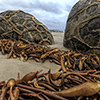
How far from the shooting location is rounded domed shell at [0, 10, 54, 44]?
431 cm

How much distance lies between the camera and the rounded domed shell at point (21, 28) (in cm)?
431

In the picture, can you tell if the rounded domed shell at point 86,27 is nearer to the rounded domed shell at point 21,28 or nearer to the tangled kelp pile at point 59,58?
the tangled kelp pile at point 59,58

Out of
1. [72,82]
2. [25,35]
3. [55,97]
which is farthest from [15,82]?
[25,35]

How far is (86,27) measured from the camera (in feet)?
10.1

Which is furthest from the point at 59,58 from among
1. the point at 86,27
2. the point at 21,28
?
the point at 21,28

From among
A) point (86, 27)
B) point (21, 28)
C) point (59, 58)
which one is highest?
point (21, 28)

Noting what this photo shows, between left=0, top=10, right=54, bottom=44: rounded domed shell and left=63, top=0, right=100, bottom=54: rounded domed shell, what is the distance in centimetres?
163

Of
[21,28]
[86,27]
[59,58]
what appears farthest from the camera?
[21,28]

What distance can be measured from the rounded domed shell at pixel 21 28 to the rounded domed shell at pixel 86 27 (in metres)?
1.63

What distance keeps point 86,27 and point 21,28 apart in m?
2.74

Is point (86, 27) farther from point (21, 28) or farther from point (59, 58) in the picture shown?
point (21, 28)

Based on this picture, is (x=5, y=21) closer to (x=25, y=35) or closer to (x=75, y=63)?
(x=25, y=35)

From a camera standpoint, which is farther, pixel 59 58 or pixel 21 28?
pixel 21 28

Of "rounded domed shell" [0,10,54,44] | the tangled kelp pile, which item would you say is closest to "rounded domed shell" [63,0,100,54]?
the tangled kelp pile
